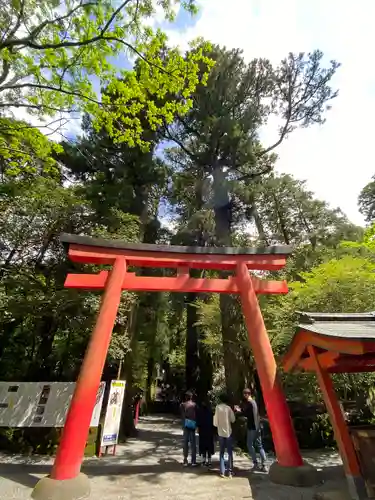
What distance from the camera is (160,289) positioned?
23.5 feet

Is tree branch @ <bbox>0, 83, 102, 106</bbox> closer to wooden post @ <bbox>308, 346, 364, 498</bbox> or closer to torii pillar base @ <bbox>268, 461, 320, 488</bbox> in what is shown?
wooden post @ <bbox>308, 346, 364, 498</bbox>

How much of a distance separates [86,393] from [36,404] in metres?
3.06

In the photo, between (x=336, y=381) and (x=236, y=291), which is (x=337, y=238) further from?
(x=236, y=291)

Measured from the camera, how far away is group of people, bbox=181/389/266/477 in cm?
600

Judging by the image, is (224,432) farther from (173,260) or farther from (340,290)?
(340,290)

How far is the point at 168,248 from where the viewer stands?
745 centimetres

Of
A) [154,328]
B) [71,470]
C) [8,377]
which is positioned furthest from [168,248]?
[154,328]

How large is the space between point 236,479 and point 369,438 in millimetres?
2490

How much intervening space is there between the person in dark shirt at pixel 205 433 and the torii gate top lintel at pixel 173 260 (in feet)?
8.83

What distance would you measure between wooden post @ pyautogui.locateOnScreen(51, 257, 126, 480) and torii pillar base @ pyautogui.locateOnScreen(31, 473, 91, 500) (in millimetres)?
121

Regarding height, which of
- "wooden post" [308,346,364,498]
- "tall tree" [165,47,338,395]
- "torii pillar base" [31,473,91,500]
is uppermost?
"tall tree" [165,47,338,395]

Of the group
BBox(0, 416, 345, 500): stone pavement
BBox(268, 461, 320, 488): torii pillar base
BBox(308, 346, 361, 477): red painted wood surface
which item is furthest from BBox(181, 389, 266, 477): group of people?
BBox(308, 346, 361, 477): red painted wood surface

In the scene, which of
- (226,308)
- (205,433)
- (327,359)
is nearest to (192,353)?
(226,308)

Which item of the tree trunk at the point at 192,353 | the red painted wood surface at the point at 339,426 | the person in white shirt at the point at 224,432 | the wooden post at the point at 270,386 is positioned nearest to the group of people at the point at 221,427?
the person in white shirt at the point at 224,432
